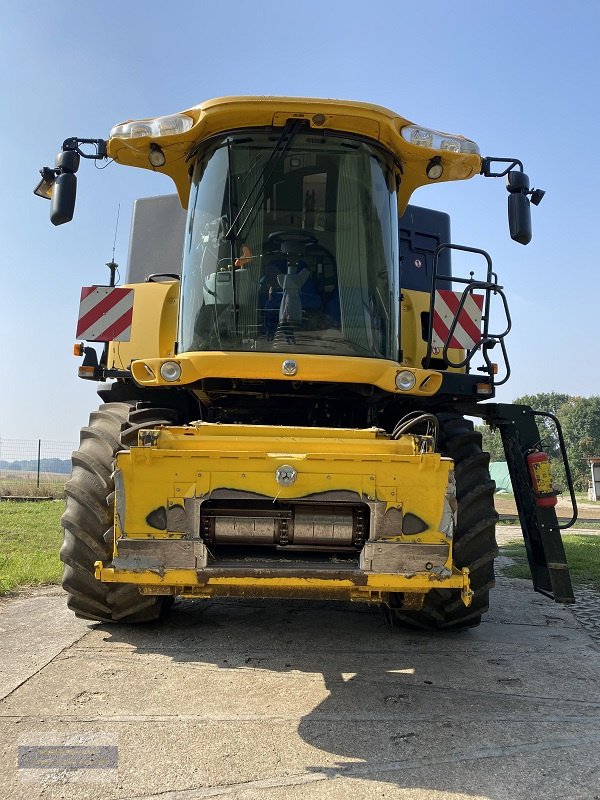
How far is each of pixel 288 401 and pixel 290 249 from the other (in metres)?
0.93

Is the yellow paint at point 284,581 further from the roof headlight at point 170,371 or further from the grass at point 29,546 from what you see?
the grass at point 29,546

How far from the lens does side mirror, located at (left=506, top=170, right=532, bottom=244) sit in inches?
173

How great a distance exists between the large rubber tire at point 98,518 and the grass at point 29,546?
1.90m

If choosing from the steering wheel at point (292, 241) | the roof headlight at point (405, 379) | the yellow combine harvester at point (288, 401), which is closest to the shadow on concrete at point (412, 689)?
the yellow combine harvester at point (288, 401)

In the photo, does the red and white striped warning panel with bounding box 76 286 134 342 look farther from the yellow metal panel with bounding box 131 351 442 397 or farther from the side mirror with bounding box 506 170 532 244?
the side mirror with bounding box 506 170 532 244

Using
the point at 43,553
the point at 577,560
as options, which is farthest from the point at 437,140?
the point at 43,553

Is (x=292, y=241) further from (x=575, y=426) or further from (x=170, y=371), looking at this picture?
(x=575, y=426)

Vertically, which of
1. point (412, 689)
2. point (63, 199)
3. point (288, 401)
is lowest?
point (412, 689)

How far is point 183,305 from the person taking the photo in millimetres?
4191

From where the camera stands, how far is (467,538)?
388 centimetres

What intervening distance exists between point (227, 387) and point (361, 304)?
926 mm

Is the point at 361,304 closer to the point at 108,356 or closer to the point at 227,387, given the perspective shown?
the point at 227,387

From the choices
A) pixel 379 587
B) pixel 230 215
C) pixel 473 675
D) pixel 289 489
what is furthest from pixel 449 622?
pixel 230 215

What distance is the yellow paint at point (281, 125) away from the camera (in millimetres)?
3988
